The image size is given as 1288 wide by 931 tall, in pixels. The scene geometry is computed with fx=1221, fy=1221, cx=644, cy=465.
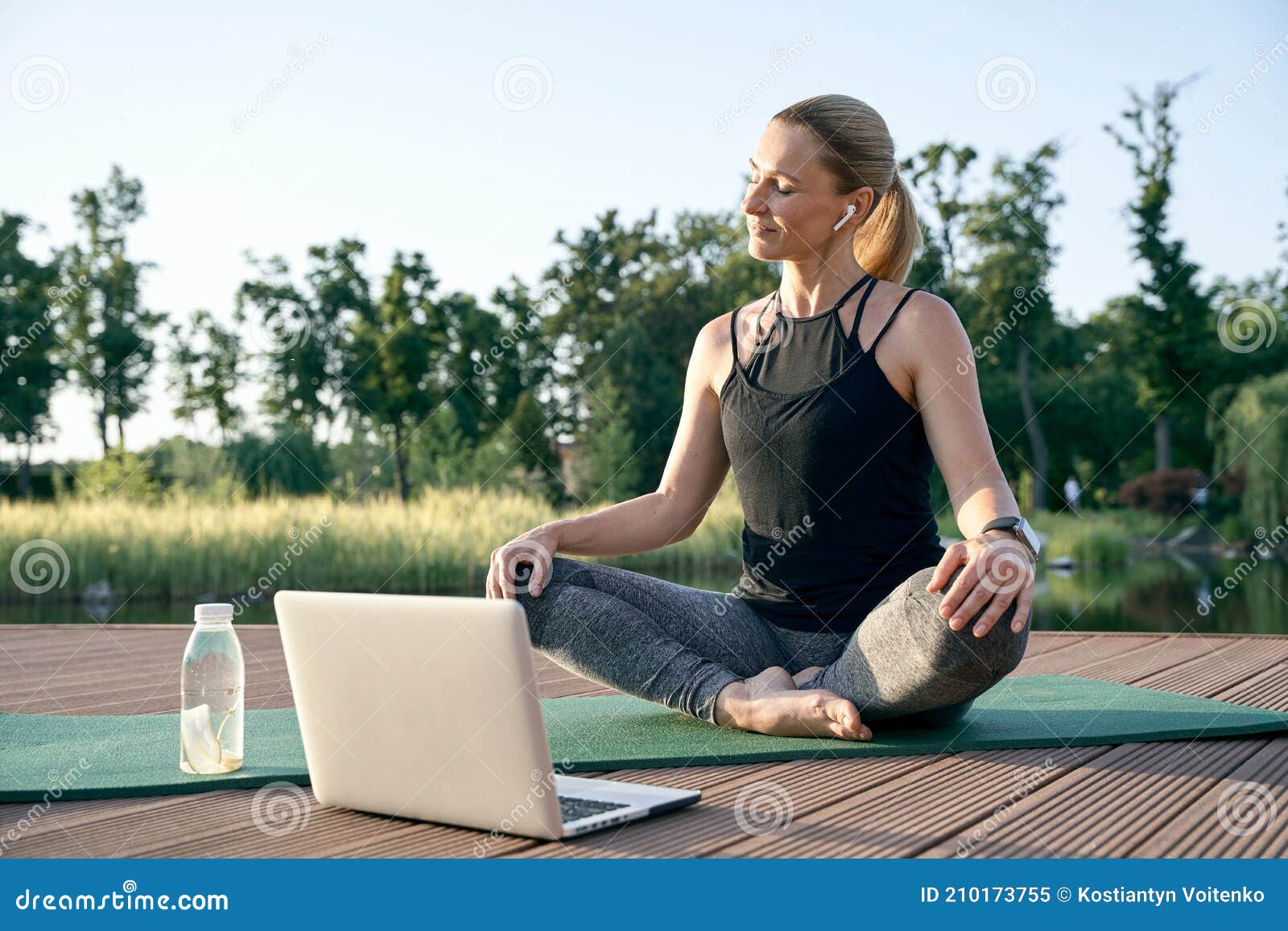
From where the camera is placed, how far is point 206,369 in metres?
16.2

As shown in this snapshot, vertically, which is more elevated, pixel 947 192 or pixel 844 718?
pixel 947 192

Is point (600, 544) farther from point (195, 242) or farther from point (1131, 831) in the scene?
point (195, 242)

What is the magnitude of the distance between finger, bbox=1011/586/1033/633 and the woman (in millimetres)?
136

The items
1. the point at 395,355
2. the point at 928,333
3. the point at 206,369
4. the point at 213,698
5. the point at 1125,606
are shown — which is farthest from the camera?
the point at 206,369

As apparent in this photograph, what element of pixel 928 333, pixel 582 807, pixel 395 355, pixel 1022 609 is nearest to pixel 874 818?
pixel 582 807

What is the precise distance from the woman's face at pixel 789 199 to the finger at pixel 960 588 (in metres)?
0.74

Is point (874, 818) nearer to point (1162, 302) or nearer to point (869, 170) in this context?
point (869, 170)

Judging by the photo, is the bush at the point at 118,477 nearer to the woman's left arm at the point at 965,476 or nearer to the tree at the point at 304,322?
the tree at the point at 304,322

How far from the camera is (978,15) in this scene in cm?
1202

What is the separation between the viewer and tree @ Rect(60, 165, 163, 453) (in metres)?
17.2

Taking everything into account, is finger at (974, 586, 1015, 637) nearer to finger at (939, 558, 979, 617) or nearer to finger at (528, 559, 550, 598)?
finger at (939, 558, 979, 617)

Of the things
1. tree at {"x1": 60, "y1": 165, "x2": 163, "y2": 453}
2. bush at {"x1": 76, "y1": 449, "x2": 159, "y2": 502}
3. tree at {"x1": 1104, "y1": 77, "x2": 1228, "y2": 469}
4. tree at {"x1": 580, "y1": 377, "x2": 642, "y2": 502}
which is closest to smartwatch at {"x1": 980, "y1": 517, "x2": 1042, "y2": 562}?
bush at {"x1": 76, "y1": 449, "x2": 159, "y2": 502}

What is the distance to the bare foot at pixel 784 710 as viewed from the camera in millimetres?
1896

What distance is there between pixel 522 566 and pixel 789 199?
2.63 feet
